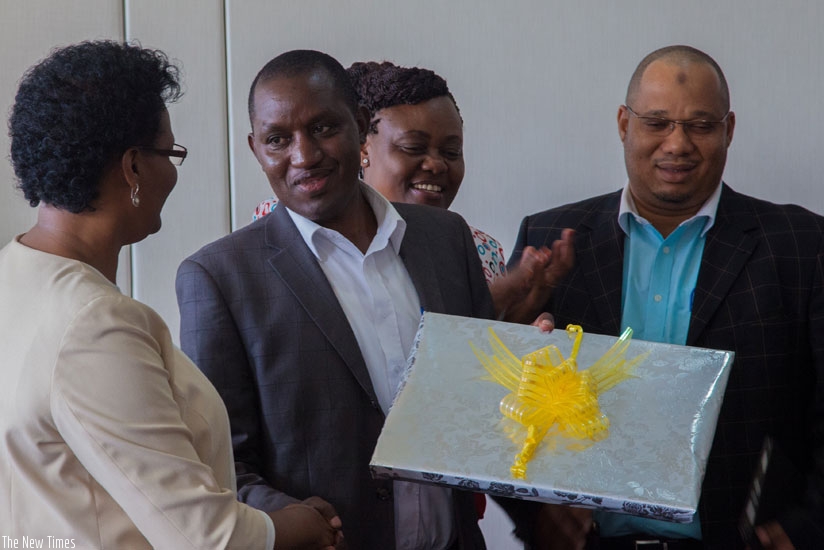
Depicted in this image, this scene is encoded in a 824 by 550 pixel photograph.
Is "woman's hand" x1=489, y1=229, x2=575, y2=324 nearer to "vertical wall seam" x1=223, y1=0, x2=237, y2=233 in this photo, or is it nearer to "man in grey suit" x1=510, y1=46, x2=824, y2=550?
"man in grey suit" x1=510, y1=46, x2=824, y2=550

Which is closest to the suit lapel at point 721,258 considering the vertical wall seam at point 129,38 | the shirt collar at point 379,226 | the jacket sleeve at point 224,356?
the shirt collar at point 379,226

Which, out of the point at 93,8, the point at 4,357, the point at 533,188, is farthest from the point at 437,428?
the point at 93,8

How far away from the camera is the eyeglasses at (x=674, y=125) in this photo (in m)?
2.07

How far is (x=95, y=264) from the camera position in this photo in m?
1.37

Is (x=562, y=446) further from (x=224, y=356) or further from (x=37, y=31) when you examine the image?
(x=37, y=31)

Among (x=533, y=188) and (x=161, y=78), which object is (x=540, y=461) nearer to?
(x=161, y=78)

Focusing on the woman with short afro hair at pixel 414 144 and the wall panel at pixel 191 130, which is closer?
the woman with short afro hair at pixel 414 144

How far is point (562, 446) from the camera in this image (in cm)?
150

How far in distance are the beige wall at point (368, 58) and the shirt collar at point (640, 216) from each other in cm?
80

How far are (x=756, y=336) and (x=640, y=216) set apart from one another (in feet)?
1.20

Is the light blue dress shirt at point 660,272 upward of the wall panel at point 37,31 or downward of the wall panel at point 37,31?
downward

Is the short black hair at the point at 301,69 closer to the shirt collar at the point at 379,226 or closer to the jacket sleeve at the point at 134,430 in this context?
the shirt collar at the point at 379,226

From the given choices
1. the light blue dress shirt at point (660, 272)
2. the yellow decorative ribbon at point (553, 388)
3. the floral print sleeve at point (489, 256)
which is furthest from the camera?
the floral print sleeve at point (489, 256)

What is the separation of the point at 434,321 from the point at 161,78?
22.8 inches
